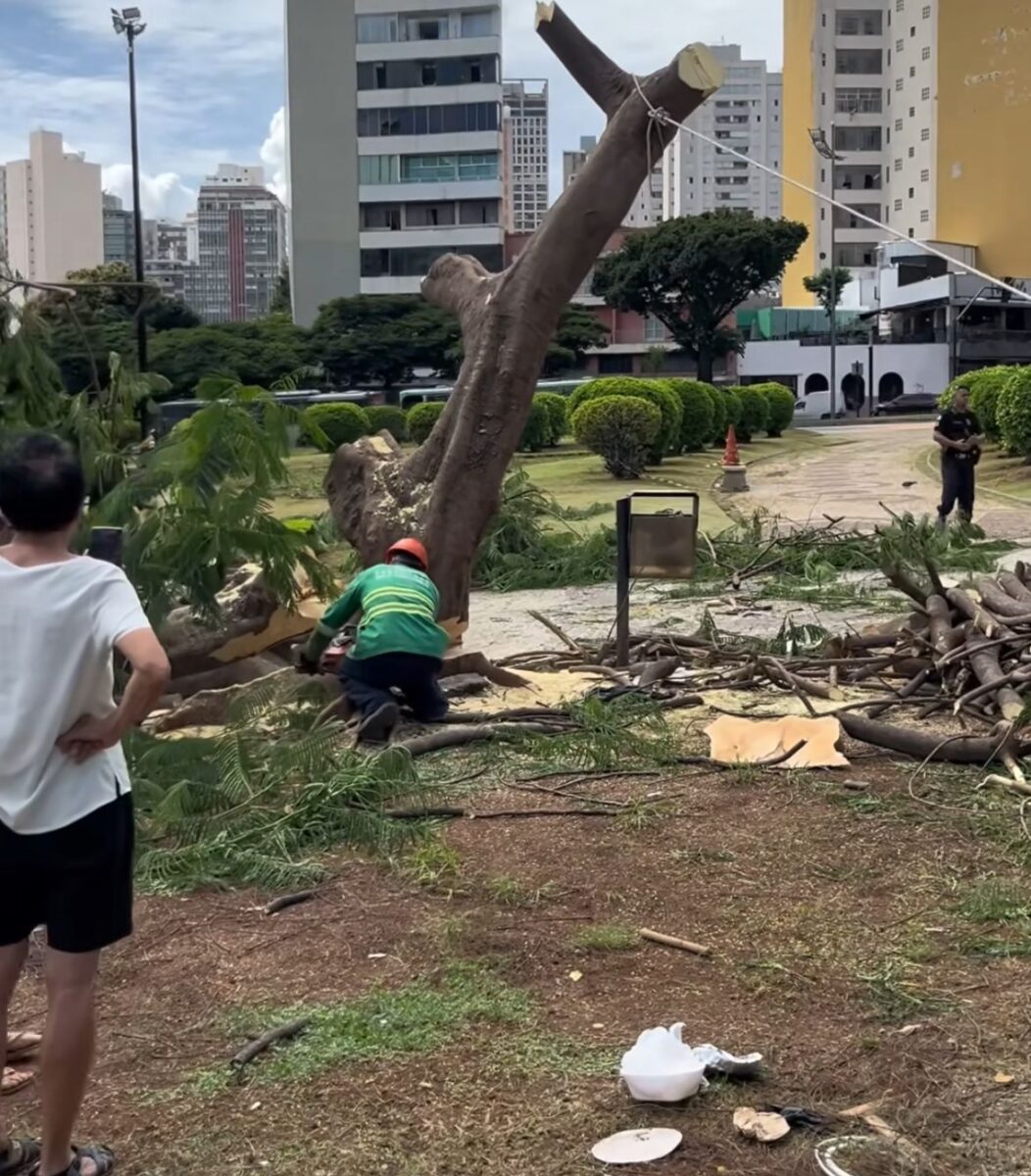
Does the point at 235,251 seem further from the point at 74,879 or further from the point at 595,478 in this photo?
the point at 74,879

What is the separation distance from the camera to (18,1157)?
300 cm

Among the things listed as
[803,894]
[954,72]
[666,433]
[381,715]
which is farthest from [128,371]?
[954,72]

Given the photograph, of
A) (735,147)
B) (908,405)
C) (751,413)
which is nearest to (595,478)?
(751,413)

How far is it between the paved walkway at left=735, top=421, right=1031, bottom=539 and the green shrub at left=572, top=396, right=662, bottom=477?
1997 millimetres

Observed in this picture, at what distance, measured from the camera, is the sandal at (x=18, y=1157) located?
117 inches

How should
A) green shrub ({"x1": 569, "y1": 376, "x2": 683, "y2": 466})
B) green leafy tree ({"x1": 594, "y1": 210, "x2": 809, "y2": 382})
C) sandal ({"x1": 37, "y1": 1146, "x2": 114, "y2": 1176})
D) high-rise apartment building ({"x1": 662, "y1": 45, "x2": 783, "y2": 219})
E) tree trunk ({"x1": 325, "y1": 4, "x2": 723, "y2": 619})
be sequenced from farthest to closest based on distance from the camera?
high-rise apartment building ({"x1": 662, "y1": 45, "x2": 783, "y2": 219}), green leafy tree ({"x1": 594, "y1": 210, "x2": 809, "y2": 382}), green shrub ({"x1": 569, "y1": 376, "x2": 683, "y2": 466}), tree trunk ({"x1": 325, "y1": 4, "x2": 723, "y2": 619}), sandal ({"x1": 37, "y1": 1146, "x2": 114, "y2": 1176})

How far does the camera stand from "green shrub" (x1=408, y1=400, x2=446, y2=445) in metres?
30.9

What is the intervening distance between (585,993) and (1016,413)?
2128 centimetres

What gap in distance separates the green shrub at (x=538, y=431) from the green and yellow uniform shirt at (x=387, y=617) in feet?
81.2

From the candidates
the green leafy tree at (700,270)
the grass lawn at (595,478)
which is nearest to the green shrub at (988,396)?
the grass lawn at (595,478)

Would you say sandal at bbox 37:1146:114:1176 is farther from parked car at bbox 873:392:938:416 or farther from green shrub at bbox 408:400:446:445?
parked car at bbox 873:392:938:416

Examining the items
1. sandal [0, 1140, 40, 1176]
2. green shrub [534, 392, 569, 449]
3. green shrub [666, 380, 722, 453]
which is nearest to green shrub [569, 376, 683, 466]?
green shrub [666, 380, 722, 453]

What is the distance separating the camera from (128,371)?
20.6 feet

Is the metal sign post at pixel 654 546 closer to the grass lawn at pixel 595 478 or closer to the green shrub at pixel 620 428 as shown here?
the grass lawn at pixel 595 478
